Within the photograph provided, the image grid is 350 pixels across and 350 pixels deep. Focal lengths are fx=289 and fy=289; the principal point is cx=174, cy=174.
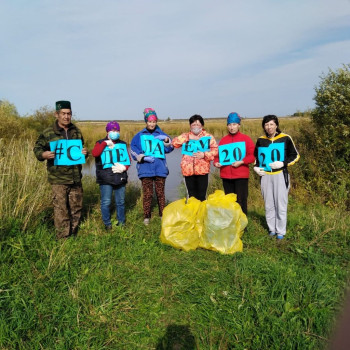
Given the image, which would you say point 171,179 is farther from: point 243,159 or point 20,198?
point 20,198

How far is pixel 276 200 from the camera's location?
4656mm

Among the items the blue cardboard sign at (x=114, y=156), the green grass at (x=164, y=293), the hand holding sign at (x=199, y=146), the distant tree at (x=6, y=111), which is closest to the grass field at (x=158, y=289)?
the green grass at (x=164, y=293)

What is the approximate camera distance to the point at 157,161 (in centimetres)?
544

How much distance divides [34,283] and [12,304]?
1.24 ft

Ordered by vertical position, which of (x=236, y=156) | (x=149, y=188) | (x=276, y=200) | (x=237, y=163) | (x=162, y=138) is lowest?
(x=276, y=200)

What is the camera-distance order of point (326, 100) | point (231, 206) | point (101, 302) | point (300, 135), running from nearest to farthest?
point (101, 302) → point (231, 206) → point (326, 100) → point (300, 135)

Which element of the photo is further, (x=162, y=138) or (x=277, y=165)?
(x=162, y=138)

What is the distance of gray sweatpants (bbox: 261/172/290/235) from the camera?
4578 millimetres

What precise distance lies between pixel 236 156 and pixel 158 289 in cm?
258

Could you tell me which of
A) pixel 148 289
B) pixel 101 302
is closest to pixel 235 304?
pixel 148 289

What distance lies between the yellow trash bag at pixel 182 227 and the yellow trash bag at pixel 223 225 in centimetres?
18

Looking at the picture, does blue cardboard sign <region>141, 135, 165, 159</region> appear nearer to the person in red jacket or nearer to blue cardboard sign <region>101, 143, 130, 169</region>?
blue cardboard sign <region>101, 143, 130, 169</region>

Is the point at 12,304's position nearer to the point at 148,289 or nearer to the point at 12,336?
the point at 12,336

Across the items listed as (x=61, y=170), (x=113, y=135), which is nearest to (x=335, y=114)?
(x=113, y=135)
